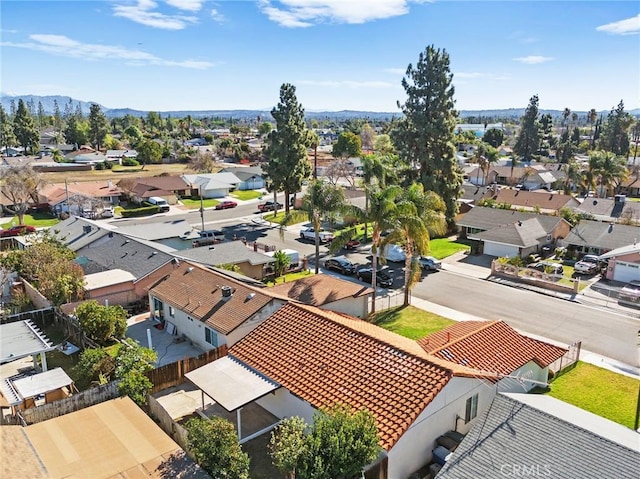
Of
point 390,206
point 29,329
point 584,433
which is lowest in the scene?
point 29,329

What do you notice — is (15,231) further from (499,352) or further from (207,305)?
(499,352)

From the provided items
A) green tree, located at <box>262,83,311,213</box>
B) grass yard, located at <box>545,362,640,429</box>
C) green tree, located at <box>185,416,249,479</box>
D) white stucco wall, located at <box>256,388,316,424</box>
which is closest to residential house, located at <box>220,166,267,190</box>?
green tree, located at <box>262,83,311,213</box>

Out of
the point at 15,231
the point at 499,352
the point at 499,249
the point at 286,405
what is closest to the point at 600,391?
the point at 499,352

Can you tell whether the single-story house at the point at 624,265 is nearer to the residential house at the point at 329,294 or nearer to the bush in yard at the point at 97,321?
the residential house at the point at 329,294

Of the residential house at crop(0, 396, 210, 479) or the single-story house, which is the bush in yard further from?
the single-story house

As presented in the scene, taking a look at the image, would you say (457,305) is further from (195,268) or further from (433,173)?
(433,173)

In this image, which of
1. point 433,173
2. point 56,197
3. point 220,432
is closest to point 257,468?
point 220,432

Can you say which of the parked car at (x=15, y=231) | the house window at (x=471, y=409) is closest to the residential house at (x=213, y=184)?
the parked car at (x=15, y=231)
